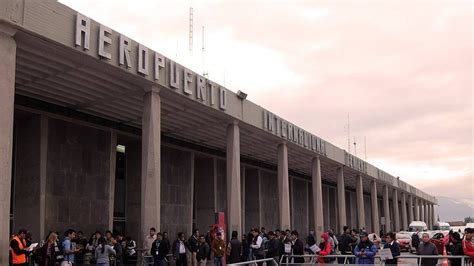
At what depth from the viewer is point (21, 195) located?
23.1 metres

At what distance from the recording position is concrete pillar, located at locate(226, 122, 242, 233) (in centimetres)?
2636

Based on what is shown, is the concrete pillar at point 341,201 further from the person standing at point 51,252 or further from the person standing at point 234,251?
the person standing at point 51,252

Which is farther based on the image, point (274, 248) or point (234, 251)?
point (274, 248)

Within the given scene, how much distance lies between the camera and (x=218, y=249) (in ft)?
63.0

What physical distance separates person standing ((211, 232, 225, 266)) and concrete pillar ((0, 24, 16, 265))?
7324 mm

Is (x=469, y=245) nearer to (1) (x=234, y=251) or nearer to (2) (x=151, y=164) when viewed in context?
(1) (x=234, y=251)

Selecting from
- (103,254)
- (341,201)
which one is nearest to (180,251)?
(103,254)

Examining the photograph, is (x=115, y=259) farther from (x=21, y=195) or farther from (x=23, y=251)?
(x=21, y=195)

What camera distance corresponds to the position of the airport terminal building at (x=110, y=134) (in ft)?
52.3

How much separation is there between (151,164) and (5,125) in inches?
282

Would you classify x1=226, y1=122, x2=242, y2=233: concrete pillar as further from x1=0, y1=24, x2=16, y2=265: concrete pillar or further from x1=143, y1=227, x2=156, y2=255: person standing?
x1=0, y1=24, x2=16, y2=265: concrete pillar

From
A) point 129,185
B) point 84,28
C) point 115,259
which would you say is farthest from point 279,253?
point 129,185

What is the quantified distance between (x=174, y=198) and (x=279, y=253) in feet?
47.1

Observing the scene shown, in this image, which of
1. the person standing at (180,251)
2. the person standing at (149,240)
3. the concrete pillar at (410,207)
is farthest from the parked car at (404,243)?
the concrete pillar at (410,207)
